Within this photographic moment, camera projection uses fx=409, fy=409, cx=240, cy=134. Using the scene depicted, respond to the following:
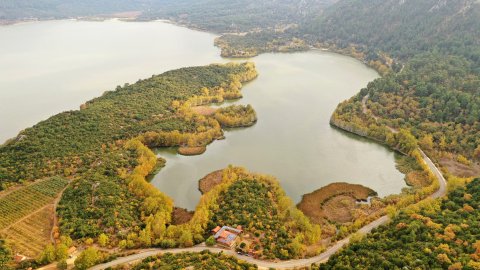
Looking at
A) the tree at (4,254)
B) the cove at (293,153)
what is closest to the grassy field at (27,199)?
the tree at (4,254)

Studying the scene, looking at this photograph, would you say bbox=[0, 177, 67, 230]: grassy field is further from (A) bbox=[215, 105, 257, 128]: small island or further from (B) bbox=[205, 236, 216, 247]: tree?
(A) bbox=[215, 105, 257, 128]: small island

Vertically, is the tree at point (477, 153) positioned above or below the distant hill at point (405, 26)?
below

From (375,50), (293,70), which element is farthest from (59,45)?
(375,50)

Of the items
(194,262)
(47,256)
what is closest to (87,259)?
(47,256)

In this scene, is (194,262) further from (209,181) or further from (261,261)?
(209,181)

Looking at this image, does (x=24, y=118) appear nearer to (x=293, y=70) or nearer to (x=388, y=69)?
(x=293, y=70)

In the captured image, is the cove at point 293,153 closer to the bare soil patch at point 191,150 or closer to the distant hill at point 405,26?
the bare soil patch at point 191,150
